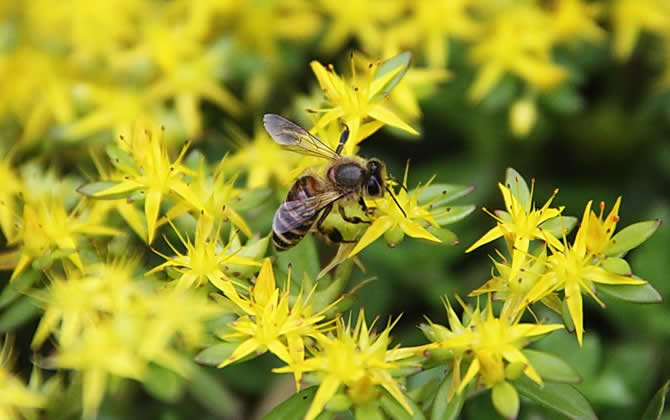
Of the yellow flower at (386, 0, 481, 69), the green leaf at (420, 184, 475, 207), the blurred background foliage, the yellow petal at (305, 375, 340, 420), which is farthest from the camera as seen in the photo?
the yellow flower at (386, 0, 481, 69)

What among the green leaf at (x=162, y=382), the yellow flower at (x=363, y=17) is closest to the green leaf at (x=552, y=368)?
the green leaf at (x=162, y=382)

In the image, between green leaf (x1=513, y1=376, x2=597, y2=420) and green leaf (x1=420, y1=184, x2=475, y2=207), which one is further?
green leaf (x1=420, y1=184, x2=475, y2=207)

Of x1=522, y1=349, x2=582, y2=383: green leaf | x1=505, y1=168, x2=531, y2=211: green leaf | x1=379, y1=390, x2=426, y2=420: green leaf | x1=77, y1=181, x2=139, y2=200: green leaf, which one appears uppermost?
x1=505, y1=168, x2=531, y2=211: green leaf

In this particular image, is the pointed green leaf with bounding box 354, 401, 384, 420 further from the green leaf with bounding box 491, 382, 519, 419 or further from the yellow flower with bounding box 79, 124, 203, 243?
the yellow flower with bounding box 79, 124, 203, 243

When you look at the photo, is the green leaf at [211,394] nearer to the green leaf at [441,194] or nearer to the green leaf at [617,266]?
the green leaf at [441,194]

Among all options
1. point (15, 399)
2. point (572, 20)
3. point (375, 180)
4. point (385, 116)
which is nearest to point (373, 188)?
point (375, 180)

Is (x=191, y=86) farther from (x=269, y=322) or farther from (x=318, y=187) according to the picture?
(x=269, y=322)

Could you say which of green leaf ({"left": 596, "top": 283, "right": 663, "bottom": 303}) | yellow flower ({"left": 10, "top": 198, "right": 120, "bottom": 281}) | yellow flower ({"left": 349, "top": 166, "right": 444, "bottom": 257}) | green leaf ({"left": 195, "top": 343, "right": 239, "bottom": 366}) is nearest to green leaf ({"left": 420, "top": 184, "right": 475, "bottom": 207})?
yellow flower ({"left": 349, "top": 166, "right": 444, "bottom": 257})

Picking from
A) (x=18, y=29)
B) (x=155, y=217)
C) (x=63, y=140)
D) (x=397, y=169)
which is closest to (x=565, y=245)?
(x=155, y=217)

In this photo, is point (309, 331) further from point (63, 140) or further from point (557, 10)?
point (557, 10)
